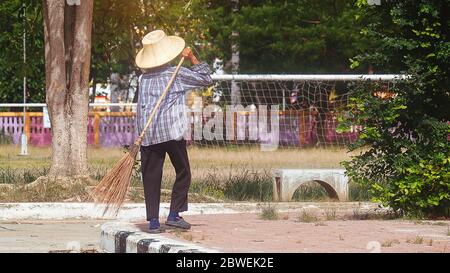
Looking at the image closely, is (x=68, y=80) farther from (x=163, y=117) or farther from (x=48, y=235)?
(x=163, y=117)

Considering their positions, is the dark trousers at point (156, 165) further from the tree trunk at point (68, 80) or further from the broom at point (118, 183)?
→ the tree trunk at point (68, 80)

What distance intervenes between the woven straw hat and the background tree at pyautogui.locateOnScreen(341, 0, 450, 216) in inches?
100

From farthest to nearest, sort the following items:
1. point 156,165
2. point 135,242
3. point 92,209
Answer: point 92,209, point 156,165, point 135,242

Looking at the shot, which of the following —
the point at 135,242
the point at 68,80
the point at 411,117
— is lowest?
the point at 135,242

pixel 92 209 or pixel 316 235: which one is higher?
pixel 316 235

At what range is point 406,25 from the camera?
12633 mm

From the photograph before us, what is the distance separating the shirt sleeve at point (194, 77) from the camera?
442 inches

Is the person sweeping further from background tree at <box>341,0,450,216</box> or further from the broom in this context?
background tree at <box>341,0,450,216</box>

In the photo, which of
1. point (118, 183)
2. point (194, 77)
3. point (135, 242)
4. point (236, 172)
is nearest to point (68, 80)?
point (236, 172)

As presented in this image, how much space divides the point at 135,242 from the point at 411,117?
3.87m

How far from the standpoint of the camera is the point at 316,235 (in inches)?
427

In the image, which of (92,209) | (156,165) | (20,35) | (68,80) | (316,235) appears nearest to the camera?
(316,235)

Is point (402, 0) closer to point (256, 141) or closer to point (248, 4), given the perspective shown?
point (256, 141)

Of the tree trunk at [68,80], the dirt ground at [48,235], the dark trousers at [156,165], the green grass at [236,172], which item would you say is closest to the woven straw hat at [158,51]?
the dark trousers at [156,165]
